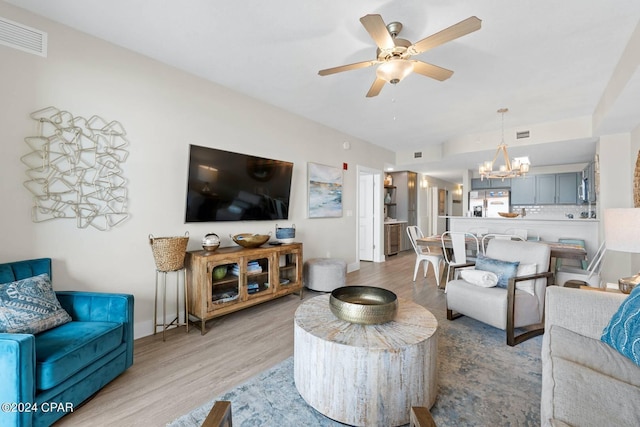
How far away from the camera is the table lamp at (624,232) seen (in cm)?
190

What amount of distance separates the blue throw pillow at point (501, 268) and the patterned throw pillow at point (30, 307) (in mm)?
3533

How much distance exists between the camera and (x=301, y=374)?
1.63 m

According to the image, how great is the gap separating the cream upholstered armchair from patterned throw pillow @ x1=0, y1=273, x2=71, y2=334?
127 inches

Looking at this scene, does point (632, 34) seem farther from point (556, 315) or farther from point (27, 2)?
point (27, 2)

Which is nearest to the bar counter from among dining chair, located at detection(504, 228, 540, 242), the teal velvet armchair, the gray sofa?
dining chair, located at detection(504, 228, 540, 242)

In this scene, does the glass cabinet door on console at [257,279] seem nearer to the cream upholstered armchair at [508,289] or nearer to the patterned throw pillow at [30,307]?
the patterned throw pillow at [30,307]

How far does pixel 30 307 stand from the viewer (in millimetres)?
1620

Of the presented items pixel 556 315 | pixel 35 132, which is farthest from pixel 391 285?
pixel 35 132

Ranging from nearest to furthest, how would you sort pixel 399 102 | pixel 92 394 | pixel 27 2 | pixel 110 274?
1. pixel 92 394
2. pixel 27 2
3. pixel 110 274
4. pixel 399 102

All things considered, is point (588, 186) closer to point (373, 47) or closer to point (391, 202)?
point (391, 202)

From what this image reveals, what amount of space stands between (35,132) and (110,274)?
3.99 ft

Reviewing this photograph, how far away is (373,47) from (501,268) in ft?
7.93

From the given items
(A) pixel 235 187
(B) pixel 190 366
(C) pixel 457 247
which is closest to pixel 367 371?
(B) pixel 190 366

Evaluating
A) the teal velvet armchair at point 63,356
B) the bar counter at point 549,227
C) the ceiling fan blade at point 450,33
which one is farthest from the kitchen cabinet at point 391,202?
the teal velvet armchair at point 63,356
